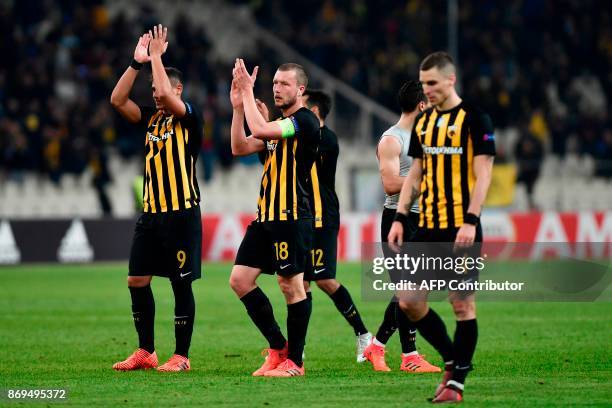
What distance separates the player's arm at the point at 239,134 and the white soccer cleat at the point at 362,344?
196 cm

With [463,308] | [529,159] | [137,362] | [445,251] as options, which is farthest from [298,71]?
[529,159]

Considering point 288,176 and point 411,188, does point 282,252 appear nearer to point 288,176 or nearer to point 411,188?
point 288,176

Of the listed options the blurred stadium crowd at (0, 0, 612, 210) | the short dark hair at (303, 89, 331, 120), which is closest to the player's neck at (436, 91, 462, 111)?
the short dark hair at (303, 89, 331, 120)

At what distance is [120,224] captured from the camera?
24.1m

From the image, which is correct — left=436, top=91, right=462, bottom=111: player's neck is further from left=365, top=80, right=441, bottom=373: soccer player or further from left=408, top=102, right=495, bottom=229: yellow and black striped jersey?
left=365, top=80, right=441, bottom=373: soccer player

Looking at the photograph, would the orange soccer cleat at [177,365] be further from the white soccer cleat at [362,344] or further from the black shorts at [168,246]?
the white soccer cleat at [362,344]

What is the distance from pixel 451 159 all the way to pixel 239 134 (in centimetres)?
216

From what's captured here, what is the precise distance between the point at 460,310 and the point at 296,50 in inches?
867

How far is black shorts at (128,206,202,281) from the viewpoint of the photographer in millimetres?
9789

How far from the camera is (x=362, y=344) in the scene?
1048 cm

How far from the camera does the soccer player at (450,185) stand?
310 inches

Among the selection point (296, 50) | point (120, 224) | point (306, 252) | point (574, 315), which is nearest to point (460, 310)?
point (306, 252)

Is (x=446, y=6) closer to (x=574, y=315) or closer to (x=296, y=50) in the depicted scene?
(x=296, y=50)

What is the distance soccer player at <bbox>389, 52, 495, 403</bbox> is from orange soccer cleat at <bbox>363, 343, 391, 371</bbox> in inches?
71.4
